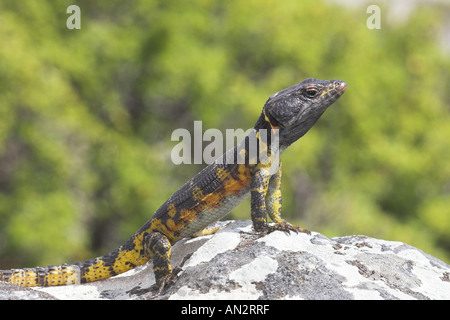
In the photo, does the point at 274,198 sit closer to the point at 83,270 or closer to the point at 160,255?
the point at 160,255

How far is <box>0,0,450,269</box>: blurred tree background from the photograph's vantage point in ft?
66.4

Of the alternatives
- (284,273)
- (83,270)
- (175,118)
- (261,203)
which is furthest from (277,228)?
(175,118)

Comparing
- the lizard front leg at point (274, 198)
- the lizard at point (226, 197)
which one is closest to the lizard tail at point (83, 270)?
the lizard at point (226, 197)

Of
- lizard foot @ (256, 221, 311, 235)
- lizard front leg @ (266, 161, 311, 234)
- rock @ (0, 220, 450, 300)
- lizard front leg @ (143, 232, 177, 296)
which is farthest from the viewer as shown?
lizard front leg @ (266, 161, 311, 234)

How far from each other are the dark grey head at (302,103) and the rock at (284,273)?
55.3 inches

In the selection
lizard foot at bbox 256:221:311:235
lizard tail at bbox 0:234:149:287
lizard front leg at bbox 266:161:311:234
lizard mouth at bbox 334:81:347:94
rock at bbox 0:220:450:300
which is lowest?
→ lizard tail at bbox 0:234:149:287

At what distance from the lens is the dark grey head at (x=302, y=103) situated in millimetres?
6523

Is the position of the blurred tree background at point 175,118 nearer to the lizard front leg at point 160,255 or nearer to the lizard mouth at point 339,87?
the lizard front leg at point 160,255

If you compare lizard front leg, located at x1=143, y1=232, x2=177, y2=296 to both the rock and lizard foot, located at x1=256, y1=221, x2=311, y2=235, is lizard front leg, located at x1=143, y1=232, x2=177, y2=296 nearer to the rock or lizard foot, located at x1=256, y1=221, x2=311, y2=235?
the rock

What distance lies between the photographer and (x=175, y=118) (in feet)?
84.8

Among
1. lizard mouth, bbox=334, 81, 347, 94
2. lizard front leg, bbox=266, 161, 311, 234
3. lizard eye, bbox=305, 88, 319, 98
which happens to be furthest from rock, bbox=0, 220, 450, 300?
lizard mouth, bbox=334, 81, 347, 94

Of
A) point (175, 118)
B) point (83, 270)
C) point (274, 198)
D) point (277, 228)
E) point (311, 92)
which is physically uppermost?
point (175, 118)

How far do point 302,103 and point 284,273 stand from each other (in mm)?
2195
